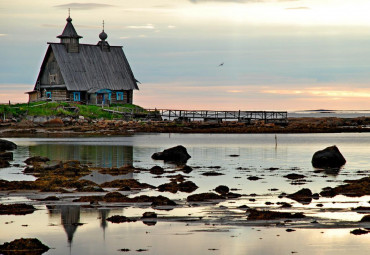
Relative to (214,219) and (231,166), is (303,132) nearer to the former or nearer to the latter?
(231,166)

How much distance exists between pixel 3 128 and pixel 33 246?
222 feet

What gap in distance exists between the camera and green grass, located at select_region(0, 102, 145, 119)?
277ft

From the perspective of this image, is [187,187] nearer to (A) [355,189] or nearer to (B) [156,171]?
(A) [355,189]

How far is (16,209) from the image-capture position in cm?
1955

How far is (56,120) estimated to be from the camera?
8356 cm

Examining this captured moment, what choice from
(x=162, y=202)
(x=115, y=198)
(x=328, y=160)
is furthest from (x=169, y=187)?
(x=328, y=160)

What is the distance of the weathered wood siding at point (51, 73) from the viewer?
9085 centimetres

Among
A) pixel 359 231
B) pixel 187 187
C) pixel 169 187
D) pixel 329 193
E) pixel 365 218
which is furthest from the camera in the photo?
pixel 187 187

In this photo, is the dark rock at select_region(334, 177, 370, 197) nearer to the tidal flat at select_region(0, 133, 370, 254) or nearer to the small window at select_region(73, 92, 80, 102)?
the tidal flat at select_region(0, 133, 370, 254)

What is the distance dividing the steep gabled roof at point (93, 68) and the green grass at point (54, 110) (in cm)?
334

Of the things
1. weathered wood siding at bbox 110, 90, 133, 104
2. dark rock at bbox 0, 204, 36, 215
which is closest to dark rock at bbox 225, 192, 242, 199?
dark rock at bbox 0, 204, 36, 215

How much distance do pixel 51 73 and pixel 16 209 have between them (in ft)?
245

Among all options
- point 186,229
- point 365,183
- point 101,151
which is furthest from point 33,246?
point 101,151

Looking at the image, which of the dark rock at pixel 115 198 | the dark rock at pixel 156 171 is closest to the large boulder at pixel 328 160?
the dark rock at pixel 156 171
